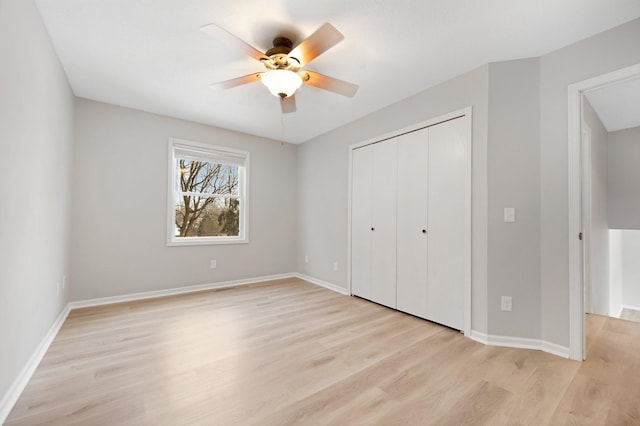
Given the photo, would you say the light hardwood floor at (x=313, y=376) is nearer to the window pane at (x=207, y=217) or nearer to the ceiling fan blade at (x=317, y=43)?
the window pane at (x=207, y=217)

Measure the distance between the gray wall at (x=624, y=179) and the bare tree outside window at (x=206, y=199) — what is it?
219 inches

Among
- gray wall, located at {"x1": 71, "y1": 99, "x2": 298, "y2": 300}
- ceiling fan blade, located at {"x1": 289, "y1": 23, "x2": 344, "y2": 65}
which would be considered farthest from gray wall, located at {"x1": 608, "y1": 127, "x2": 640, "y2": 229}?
gray wall, located at {"x1": 71, "y1": 99, "x2": 298, "y2": 300}

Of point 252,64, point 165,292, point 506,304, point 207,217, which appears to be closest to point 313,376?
point 506,304

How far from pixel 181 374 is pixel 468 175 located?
2820 millimetres

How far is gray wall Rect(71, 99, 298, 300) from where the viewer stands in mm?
3176

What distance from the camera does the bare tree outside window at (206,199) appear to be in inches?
Result: 155

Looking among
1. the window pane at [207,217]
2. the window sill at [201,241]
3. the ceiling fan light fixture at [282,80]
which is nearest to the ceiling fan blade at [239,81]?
the ceiling fan light fixture at [282,80]

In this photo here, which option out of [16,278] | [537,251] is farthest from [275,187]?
[537,251]

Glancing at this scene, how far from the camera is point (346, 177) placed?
3898 mm

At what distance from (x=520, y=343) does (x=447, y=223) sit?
1149 mm

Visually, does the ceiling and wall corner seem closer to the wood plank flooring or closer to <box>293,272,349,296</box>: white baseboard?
<box>293,272,349,296</box>: white baseboard

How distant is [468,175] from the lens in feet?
8.11

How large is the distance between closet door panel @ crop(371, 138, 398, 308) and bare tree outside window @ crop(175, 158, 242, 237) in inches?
91.9

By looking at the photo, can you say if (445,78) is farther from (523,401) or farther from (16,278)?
(16,278)
